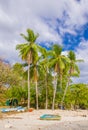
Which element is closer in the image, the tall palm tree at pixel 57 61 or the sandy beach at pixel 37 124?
the sandy beach at pixel 37 124

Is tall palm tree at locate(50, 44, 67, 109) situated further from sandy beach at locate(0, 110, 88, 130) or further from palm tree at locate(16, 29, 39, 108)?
sandy beach at locate(0, 110, 88, 130)

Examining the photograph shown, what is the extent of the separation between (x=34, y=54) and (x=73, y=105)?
66.1 feet

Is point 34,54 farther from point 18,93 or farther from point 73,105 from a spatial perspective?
point 73,105

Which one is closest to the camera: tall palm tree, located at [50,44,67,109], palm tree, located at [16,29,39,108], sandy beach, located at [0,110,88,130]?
sandy beach, located at [0,110,88,130]

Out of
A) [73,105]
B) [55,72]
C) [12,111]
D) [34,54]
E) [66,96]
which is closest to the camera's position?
[12,111]

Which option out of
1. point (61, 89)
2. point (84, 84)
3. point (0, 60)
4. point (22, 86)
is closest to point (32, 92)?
point (22, 86)

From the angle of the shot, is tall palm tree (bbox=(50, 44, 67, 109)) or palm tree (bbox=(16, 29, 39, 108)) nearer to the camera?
palm tree (bbox=(16, 29, 39, 108))

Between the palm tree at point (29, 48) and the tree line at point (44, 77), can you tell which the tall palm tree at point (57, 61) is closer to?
the tree line at point (44, 77)

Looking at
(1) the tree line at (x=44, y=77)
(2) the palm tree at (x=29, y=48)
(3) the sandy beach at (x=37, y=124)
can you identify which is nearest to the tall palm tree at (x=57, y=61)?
(1) the tree line at (x=44, y=77)

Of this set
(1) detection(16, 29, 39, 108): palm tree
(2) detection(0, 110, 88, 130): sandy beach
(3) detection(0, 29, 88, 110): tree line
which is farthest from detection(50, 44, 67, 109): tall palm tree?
(2) detection(0, 110, 88, 130): sandy beach

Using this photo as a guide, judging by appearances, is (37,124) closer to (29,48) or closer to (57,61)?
(29,48)

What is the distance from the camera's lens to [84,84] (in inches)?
2224

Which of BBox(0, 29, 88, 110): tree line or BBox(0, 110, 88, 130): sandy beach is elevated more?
BBox(0, 29, 88, 110): tree line

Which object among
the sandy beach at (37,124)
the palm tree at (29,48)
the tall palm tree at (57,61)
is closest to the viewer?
the sandy beach at (37,124)
